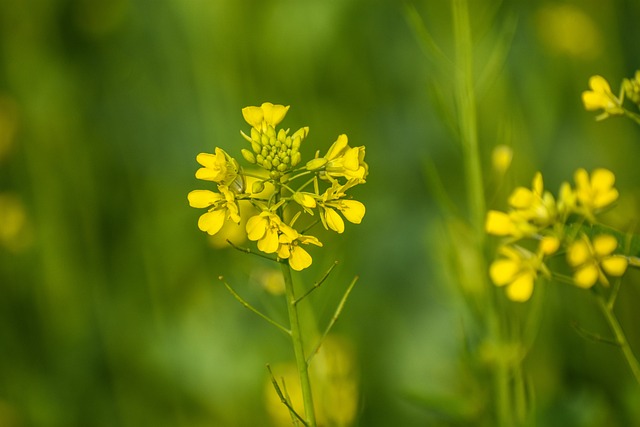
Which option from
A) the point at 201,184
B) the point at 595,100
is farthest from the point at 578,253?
the point at 201,184

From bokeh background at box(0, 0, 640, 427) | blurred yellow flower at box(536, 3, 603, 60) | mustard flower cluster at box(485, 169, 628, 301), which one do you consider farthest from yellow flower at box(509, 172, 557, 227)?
blurred yellow flower at box(536, 3, 603, 60)

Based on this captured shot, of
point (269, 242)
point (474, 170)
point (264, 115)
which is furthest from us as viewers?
point (474, 170)

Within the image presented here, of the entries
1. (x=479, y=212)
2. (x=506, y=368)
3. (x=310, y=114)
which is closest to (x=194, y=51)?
(x=310, y=114)

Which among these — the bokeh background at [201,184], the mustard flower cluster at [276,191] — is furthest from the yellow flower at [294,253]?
the bokeh background at [201,184]

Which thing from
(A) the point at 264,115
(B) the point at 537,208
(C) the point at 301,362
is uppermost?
(A) the point at 264,115

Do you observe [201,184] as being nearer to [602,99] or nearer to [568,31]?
[568,31]

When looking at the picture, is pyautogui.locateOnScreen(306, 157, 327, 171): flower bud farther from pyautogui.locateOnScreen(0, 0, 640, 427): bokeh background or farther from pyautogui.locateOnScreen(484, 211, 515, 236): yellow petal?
pyautogui.locateOnScreen(0, 0, 640, 427): bokeh background

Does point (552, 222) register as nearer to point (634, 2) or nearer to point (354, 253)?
point (354, 253)

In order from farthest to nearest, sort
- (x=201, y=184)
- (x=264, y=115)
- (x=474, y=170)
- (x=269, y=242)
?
(x=201, y=184) → (x=474, y=170) → (x=264, y=115) → (x=269, y=242)
